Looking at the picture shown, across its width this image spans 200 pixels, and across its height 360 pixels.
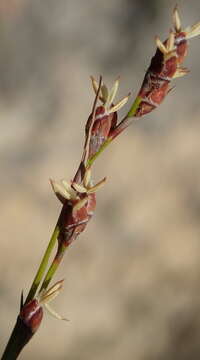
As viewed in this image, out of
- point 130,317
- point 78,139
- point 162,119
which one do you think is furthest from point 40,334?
point 162,119

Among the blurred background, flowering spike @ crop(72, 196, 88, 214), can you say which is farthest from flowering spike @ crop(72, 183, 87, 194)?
the blurred background

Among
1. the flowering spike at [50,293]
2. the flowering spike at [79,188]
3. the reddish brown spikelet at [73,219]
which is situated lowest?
the flowering spike at [50,293]

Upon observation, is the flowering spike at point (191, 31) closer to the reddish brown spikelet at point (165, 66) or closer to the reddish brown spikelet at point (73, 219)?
the reddish brown spikelet at point (165, 66)

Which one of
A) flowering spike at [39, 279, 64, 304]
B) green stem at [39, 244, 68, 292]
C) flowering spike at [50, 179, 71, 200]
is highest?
flowering spike at [50, 179, 71, 200]

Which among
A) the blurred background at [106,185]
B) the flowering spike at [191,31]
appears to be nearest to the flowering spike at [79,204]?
the flowering spike at [191,31]

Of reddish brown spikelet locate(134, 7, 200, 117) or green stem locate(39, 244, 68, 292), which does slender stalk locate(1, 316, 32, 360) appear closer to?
green stem locate(39, 244, 68, 292)

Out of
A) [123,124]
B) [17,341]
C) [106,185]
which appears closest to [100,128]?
[123,124]

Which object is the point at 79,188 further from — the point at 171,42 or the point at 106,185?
the point at 106,185

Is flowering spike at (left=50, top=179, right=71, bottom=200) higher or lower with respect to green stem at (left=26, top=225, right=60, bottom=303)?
higher
